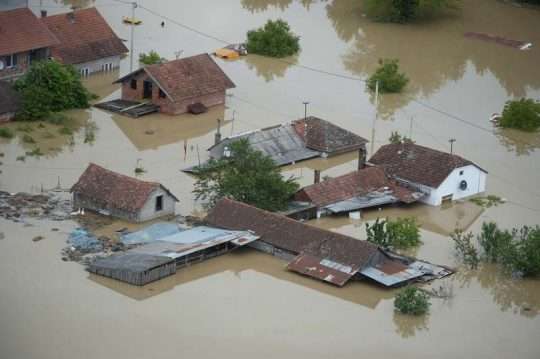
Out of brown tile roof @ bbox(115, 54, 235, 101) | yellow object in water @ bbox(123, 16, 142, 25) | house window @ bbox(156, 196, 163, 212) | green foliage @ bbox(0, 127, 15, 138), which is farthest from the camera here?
yellow object in water @ bbox(123, 16, 142, 25)

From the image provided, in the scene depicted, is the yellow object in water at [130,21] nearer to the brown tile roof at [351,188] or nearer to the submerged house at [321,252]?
the brown tile roof at [351,188]

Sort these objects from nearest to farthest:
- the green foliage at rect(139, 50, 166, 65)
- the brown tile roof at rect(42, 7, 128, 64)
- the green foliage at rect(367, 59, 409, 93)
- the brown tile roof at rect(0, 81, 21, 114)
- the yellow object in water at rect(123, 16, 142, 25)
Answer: the brown tile roof at rect(0, 81, 21, 114)
the brown tile roof at rect(42, 7, 128, 64)
the green foliage at rect(367, 59, 409, 93)
the green foliage at rect(139, 50, 166, 65)
the yellow object in water at rect(123, 16, 142, 25)

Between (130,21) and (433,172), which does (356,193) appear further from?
(130,21)

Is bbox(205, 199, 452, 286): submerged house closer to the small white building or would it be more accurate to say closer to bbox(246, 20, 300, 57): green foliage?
the small white building

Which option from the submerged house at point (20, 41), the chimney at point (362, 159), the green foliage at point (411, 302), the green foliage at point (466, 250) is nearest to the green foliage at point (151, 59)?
the submerged house at point (20, 41)

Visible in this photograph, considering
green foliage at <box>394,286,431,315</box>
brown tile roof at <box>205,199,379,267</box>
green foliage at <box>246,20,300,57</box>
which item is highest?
green foliage at <box>246,20,300,57</box>

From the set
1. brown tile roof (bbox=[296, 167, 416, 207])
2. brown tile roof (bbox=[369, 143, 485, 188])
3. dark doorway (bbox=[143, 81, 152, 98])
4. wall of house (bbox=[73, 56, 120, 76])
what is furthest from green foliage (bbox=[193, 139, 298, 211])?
wall of house (bbox=[73, 56, 120, 76])

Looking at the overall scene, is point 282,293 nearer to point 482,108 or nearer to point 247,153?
point 247,153
